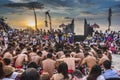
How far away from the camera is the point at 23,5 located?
5719cm

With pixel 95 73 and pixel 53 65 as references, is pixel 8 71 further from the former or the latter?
pixel 53 65

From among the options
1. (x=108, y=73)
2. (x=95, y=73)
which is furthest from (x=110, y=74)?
(x=95, y=73)

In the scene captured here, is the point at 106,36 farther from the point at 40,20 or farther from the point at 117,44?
the point at 40,20

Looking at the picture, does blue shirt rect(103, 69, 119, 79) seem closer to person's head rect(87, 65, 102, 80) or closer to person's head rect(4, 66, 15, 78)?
person's head rect(87, 65, 102, 80)

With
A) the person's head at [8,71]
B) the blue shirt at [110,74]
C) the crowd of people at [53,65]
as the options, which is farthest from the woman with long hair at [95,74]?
the person's head at [8,71]

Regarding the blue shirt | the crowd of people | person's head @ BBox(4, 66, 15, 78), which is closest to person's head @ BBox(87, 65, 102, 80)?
the crowd of people

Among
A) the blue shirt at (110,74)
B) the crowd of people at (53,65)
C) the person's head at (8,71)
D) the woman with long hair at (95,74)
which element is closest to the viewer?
the person's head at (8,71)

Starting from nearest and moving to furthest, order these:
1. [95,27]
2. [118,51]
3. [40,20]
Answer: [118,51] → [95,27] → [40,20]

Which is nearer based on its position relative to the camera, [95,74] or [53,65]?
[95,74]

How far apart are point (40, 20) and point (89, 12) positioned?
10888 millimetres

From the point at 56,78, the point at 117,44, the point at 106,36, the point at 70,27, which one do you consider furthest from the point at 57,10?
the point at 56,78

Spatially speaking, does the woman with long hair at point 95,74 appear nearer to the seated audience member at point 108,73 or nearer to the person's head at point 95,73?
the person's head at point 95,73

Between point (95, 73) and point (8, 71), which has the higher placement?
point (8, 71)

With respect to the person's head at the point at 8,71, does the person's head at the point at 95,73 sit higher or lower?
lower
